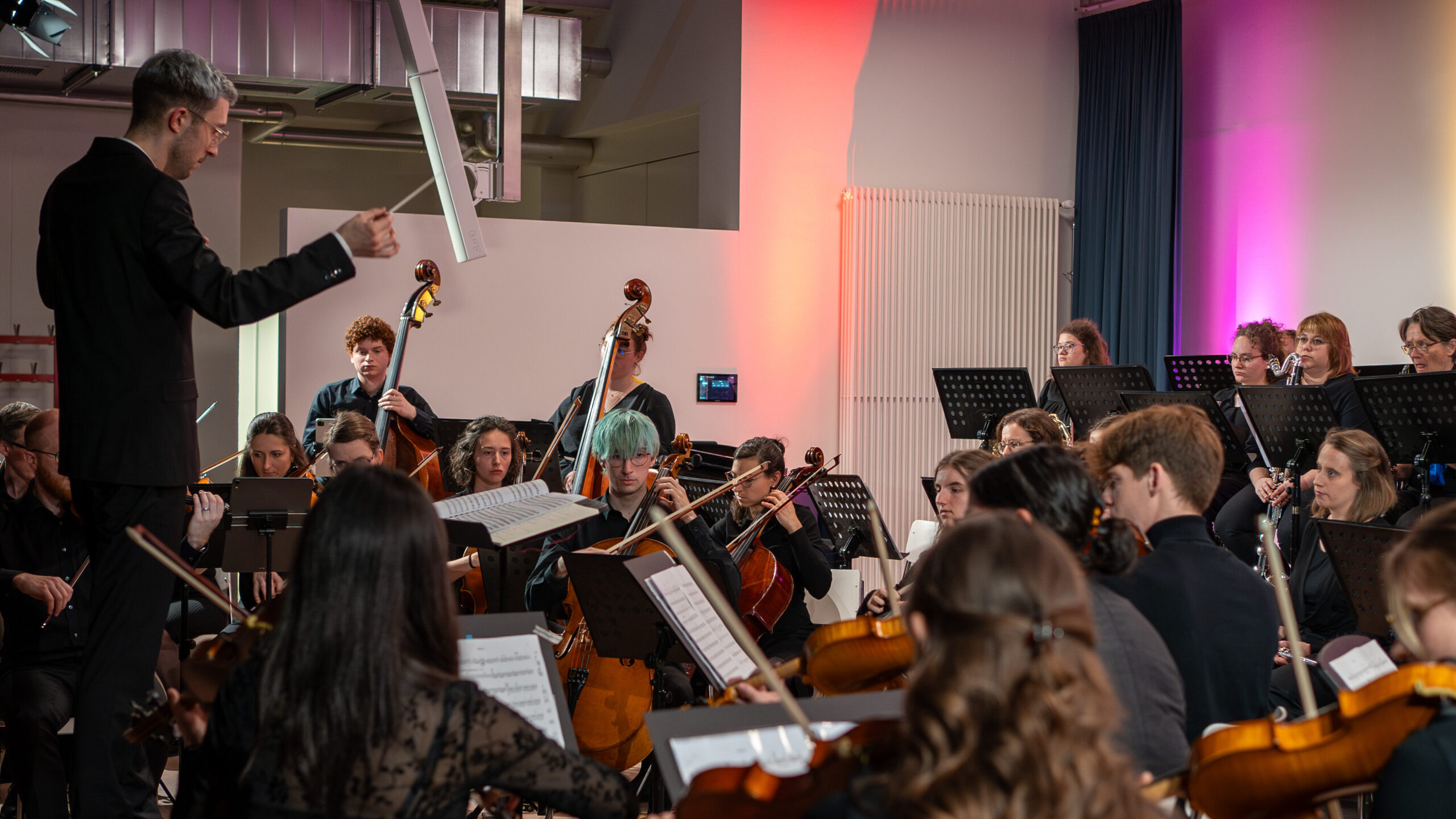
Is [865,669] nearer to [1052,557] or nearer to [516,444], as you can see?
[1052,557]

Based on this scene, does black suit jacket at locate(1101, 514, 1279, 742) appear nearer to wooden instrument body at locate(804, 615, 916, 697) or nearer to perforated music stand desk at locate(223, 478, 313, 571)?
wooden instrument body at locate(804, 615, 916, 697)

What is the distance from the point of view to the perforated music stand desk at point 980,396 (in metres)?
A: 5.43

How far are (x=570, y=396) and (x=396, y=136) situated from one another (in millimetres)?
4475

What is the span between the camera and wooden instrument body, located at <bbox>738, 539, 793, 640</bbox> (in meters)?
3.85

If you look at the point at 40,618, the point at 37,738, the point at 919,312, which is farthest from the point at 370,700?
the point at 919,312

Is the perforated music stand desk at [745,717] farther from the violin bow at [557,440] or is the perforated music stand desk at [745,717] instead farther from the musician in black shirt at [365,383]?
the musician in black shirt at [365,383]

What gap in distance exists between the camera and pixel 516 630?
2.02m

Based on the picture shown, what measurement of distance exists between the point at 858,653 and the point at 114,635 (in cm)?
125

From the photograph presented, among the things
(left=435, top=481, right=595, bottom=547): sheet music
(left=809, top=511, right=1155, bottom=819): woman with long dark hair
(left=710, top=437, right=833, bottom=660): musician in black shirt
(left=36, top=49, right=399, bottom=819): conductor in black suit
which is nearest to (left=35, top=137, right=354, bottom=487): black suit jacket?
(left=36, top=49, right=399, bottom=819): conductor in black suit

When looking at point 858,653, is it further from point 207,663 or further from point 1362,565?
point 1362,565

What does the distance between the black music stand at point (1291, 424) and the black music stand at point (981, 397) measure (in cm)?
88

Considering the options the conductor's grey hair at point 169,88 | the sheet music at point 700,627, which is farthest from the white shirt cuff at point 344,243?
the sheet music at point 700,627

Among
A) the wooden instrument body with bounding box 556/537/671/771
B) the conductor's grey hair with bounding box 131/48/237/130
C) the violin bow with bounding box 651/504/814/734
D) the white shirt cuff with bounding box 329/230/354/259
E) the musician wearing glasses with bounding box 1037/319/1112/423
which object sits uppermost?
the conductor's grey hair with bounding box 131/48/237/130

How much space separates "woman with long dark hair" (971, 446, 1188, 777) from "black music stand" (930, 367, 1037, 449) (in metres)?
3.44
